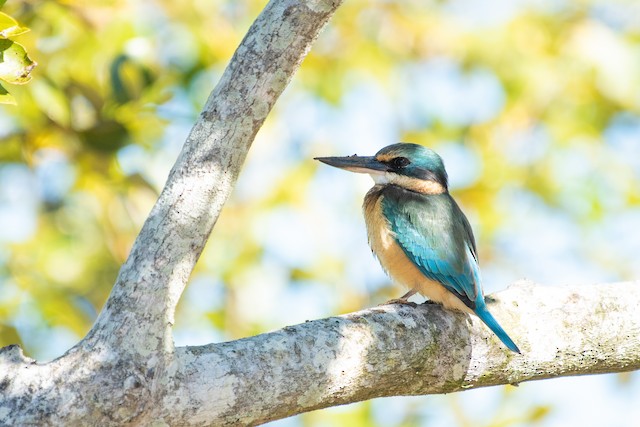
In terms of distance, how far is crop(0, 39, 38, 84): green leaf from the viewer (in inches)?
98.8

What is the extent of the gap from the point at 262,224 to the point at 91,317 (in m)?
1.28

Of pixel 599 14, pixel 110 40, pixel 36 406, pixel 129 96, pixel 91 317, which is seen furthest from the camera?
pixel 599 14

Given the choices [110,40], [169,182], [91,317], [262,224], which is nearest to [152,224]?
[169,182]

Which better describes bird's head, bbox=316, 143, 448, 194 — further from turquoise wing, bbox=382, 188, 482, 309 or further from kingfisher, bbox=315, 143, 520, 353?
turquoise wing, bbox=382, 188, 482, 309

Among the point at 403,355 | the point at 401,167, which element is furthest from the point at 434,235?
the point at 403,355

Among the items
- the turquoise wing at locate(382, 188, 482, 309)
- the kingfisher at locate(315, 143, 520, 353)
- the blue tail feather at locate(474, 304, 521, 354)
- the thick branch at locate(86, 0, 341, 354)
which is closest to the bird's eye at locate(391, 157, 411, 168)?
the kingfisher at locate(315, 143, 520, 353)

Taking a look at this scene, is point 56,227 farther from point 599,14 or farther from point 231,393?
point 599,14

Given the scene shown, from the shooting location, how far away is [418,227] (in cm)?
463

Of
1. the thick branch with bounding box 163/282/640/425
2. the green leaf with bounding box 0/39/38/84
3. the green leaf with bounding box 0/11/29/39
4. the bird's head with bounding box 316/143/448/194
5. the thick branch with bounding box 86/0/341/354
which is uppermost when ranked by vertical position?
the bird's head with bounding box 316/143/448/194

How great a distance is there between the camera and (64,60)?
4688 millimetres

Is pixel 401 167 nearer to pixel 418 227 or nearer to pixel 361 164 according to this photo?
pixel 361 164

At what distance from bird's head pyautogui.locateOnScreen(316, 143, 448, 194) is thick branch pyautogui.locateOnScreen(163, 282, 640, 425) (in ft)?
4.55

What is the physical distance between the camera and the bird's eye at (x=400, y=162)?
203 inches

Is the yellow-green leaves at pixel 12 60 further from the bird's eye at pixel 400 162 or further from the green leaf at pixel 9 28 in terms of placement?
the bird's eye at pixel 400 162
